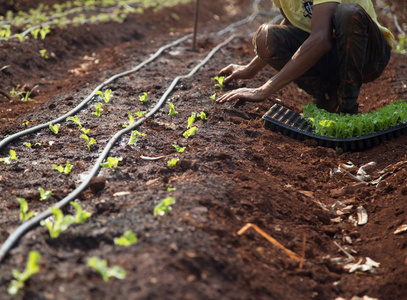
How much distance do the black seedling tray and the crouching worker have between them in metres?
0.30

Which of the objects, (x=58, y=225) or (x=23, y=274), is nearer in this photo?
(x=23, y=274)

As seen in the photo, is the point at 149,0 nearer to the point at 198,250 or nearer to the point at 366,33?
the point at 366,33

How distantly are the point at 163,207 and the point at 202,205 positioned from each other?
0.25 m

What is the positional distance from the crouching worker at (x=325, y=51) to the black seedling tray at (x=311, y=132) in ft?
0.98

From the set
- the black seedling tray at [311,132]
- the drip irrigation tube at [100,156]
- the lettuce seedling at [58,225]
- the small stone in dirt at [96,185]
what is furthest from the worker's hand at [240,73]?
the lettuce seedling at [58,225]

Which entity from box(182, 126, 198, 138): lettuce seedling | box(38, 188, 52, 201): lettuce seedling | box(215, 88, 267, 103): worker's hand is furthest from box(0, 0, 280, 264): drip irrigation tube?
box(215, 88, 267, 103): worker's hand

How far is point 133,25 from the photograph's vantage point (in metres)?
9.15

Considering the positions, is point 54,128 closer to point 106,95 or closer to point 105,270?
point 106,95

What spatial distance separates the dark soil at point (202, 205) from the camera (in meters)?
1.72

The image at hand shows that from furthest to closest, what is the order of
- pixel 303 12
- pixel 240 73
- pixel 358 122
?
pixel 240 73
pixel 303 12
pixel 358 122

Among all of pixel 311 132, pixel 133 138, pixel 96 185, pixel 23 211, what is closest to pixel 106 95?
pixel 133 138

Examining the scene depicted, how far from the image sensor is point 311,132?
3520 millimetres

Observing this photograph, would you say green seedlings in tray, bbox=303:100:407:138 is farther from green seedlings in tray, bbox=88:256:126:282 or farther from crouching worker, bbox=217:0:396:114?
green seedlings in tray, bbox=88:256:126:282

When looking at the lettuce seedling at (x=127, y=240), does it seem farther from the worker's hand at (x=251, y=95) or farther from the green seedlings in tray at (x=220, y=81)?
the green seedlings in tray at (x=220, y=81)
